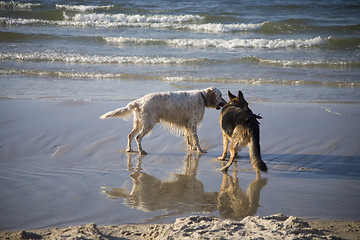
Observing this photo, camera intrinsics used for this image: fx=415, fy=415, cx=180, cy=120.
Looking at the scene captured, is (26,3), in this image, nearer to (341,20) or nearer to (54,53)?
(54,53)

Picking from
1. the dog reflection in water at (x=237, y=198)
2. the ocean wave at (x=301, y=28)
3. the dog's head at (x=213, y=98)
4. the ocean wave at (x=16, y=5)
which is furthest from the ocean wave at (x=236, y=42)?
the dog reflection in water at (x=237, y=198)

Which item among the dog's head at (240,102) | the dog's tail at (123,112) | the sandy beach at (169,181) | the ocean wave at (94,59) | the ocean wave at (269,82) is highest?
the ocean wave at (94,59)

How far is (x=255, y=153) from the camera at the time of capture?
5.88 metres

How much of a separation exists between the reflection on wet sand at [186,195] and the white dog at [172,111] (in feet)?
4.56

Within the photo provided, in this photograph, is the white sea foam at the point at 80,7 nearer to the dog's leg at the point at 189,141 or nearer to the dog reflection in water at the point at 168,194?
the dog's leg at the point at 189,141

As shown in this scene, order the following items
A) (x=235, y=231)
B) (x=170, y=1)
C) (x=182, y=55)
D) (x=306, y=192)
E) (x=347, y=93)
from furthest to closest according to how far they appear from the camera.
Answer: (x=170, y=1) < (x=182, y=55) < (x=347, y=93) < (x=306, y=192) < (x=235, y=231)

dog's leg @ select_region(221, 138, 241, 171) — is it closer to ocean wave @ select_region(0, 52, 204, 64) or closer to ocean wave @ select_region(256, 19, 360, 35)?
ocean wave @ select_region(0, 52, 204, 64)

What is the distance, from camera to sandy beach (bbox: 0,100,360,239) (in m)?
4.20

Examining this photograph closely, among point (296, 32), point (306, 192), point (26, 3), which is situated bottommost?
point (306, 192)

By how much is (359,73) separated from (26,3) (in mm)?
22411

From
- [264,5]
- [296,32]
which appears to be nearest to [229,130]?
[296,32]

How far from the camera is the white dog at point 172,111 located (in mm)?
7312

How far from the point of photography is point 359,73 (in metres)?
13.8

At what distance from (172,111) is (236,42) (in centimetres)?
1168
